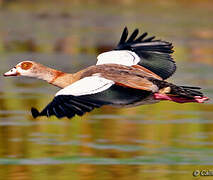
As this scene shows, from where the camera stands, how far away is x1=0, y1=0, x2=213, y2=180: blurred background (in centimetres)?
923

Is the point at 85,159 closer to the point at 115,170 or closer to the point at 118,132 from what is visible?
the point at 115,170

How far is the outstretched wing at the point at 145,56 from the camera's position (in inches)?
416

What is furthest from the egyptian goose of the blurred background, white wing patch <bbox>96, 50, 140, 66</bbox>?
the blurred background

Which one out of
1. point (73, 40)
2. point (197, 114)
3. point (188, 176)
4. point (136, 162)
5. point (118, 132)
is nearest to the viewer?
point (188, 176)

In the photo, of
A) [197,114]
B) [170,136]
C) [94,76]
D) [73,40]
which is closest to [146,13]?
[73,40]

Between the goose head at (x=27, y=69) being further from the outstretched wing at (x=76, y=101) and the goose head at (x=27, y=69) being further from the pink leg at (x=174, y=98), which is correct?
the pink leg at (x=174, y=98)

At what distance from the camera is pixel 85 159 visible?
378 inches

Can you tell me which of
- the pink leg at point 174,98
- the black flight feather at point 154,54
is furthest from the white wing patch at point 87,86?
the black flight feather at point 154,54

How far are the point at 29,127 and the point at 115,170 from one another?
280 centimetres

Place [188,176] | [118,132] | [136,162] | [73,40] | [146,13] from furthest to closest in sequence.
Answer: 1. [146,13]
2. [73,40]
3. [118,132]
4. [136,162]
5. [188,176]

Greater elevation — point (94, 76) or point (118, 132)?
point (94, 76)

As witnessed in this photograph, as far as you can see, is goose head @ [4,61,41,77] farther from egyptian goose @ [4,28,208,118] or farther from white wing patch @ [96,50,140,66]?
white wing patch @ [96,50,140,66]

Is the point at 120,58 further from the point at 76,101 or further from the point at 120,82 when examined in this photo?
the point at 76,101

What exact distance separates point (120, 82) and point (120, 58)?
Result: 1.55 meters
